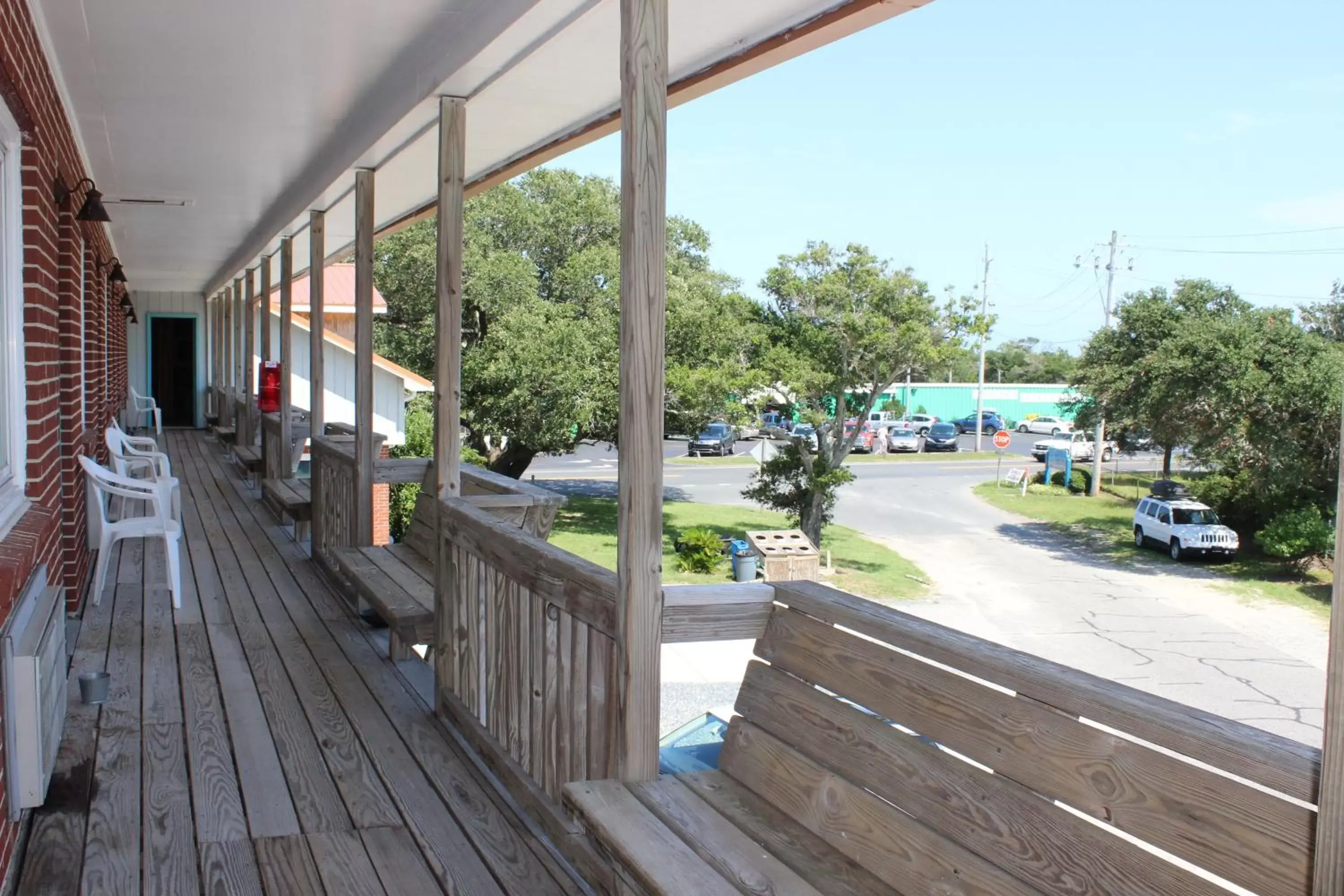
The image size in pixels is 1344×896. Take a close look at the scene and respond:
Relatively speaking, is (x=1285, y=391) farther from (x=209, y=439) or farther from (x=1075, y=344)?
(x=209, y=439)

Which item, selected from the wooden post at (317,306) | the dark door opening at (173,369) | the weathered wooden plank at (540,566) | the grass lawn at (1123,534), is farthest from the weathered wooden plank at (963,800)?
the dark door opening at (173,369)

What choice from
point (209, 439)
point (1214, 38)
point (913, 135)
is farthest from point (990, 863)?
point (209, 439)

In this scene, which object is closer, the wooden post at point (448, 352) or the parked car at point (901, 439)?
the wooden post at point (448, 352)

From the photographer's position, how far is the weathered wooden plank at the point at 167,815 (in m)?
2.64

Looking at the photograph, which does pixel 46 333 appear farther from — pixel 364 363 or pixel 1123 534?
pixel 1123 534

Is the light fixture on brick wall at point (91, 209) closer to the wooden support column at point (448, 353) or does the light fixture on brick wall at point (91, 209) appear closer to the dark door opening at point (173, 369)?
the wooden support column at point (448, 353)

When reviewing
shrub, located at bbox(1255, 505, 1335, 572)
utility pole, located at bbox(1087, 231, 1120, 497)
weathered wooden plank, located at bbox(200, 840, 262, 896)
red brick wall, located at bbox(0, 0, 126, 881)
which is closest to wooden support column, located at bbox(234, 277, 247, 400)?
red brick wall, located at bbox(0, 0, 126, 881)

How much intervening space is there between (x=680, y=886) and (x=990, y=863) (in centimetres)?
48

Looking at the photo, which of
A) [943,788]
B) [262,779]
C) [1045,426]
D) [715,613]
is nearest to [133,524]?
[262,779]

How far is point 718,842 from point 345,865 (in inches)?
45.5

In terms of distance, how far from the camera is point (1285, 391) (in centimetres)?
1956

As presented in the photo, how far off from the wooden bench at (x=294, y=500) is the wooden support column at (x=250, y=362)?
11.2ft

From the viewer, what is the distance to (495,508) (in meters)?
3.95

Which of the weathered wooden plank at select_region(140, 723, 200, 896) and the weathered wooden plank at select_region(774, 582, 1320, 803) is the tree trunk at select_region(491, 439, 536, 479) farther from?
the weathered wooden plank at select_region(774, 582, 1320, 803)
